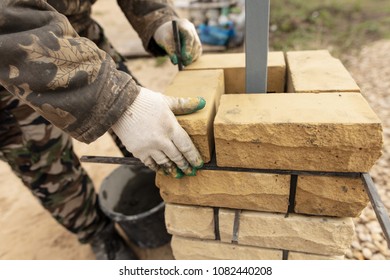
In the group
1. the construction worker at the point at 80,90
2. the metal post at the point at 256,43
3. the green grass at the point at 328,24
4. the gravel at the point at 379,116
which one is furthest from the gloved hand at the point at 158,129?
the green grass at the point at 328,24

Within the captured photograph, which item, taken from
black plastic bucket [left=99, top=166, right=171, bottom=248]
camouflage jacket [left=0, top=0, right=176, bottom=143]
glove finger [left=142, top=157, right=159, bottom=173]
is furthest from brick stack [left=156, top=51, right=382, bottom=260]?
black plastic bucket [left=99, top=166, right=171, bottom=248]

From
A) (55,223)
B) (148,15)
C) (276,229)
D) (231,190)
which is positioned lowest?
(55,223)

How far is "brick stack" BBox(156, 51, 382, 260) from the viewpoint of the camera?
1.11 meters

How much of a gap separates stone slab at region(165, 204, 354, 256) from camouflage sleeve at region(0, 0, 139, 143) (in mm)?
665

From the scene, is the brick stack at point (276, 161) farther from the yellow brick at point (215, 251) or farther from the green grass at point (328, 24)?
the green grass at point (328, 24)

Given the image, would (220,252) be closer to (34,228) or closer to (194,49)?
(194,49)

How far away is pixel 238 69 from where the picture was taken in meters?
1.60

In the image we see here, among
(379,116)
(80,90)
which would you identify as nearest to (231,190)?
(80,90)

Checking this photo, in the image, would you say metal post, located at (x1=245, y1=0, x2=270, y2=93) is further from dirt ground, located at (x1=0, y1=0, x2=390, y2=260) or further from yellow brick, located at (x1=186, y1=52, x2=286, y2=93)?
dirt ground, located at (x1=0, y1=0, x2=390, y2=260)

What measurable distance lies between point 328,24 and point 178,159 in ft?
20.1

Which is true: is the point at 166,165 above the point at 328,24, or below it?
above

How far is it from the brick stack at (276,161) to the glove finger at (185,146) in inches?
1.4

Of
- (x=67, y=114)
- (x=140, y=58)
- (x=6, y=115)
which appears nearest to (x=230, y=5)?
(x=140, y=58)

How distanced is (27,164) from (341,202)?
5.93ft
